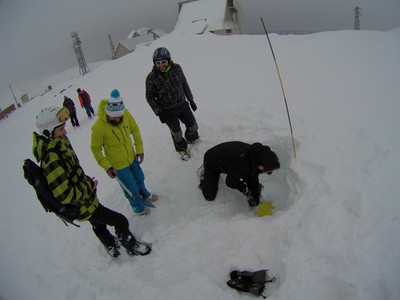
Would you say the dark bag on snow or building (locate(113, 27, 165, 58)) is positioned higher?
the dark bag on snow

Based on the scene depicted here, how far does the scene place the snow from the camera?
3064 mm

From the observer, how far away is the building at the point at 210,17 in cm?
3412

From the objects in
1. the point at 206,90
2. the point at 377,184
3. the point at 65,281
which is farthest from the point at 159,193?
the point at 206,90

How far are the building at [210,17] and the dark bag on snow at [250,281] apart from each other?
33241 millimetres

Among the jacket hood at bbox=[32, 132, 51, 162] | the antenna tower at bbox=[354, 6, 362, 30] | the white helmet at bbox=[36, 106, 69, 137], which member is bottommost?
the antenna tower at bbox=[354, 6, 362, 30]

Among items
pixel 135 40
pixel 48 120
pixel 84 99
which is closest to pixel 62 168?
pixel 48 120

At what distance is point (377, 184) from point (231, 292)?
2237mm

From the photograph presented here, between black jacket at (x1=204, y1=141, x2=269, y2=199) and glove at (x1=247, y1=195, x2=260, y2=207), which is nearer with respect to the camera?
black jacket at (x1=204, y1=141, x2=269, y2=199)

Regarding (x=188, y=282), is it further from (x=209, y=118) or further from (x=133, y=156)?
(x=209, y=118)

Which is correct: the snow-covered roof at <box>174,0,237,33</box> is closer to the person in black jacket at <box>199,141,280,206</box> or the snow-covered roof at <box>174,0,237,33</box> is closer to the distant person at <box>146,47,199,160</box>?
the distant person at <box>146,47,199,160</box>

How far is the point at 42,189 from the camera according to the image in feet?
9.19

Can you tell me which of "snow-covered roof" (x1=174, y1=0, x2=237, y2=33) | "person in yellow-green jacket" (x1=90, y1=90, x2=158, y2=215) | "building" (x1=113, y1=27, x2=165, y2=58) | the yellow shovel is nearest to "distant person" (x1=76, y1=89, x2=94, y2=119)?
"person in yellow-green jacket" (x1=90, y1=90, x2=158, y2=215)

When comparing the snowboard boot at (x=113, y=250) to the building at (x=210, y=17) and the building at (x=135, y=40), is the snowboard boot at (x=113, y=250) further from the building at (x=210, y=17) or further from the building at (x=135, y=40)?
the building at (x=135, y=40)

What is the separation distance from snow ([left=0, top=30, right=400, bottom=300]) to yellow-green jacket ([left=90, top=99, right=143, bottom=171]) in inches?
44.8
